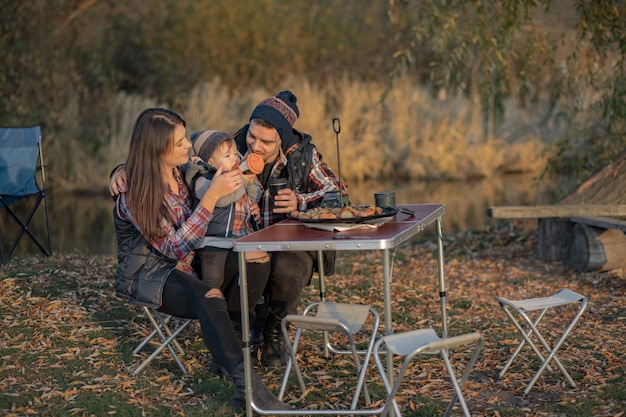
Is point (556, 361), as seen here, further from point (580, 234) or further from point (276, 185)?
point (580, 234)

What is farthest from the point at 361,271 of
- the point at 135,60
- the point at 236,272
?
the point at 135,60

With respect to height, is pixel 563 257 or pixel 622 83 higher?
pixel 622 83

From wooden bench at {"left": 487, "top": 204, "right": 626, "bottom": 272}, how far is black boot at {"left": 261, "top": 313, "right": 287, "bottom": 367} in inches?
128

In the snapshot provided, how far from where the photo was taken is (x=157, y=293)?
479 cm

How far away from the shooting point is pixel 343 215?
14.6ft

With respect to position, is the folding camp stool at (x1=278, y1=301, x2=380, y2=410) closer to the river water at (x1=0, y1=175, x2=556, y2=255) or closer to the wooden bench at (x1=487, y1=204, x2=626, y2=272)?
the wooden bench at (x1=487, y1=204, x2=626, y2=272)

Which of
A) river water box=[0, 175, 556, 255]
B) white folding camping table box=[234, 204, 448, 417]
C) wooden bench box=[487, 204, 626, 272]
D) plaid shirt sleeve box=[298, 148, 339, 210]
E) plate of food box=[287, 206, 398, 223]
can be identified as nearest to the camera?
white folding camping table box=[234, 204, 448, 417]

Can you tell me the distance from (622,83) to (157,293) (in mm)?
5805

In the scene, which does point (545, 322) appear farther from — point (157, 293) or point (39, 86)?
point (39, 86)

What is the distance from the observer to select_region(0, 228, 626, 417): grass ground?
15.4ft

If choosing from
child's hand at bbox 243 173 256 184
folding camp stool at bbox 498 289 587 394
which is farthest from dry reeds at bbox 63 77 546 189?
folding camp stool at bbox 498 289 587 394

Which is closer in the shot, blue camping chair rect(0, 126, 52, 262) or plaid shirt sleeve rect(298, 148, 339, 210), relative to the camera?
plaid shirt sleeve rect(298, 148, 339, 210)

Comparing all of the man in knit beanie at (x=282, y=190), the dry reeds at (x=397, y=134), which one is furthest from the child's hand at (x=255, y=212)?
the dry reeds at (x=397, y=134)

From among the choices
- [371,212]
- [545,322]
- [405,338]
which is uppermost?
[371,212]
